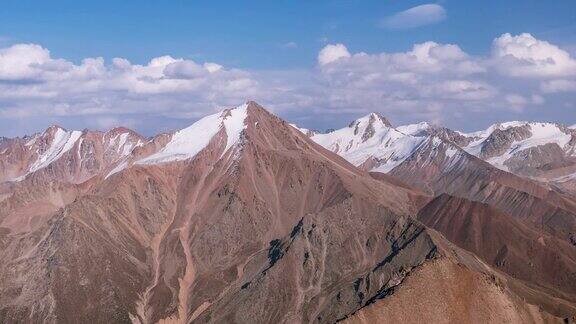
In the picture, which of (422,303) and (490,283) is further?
(490,283)

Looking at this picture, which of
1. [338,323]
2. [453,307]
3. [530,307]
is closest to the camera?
[338,323]

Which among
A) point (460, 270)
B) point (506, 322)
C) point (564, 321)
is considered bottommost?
point (564, 321)

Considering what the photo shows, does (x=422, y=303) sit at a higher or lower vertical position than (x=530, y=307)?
higher

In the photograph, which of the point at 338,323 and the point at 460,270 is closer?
the point at 338,323

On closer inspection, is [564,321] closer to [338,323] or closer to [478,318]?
[478,318]

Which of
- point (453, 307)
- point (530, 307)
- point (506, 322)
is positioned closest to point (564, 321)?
point (530, 307)

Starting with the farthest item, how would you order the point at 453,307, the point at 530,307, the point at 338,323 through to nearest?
the point at 530,307
the point at 453,307
the point at 338,323

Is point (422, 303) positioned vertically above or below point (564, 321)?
above

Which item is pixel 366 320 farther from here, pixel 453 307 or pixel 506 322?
pixel 506 322

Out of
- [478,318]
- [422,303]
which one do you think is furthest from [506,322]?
[422,303]
